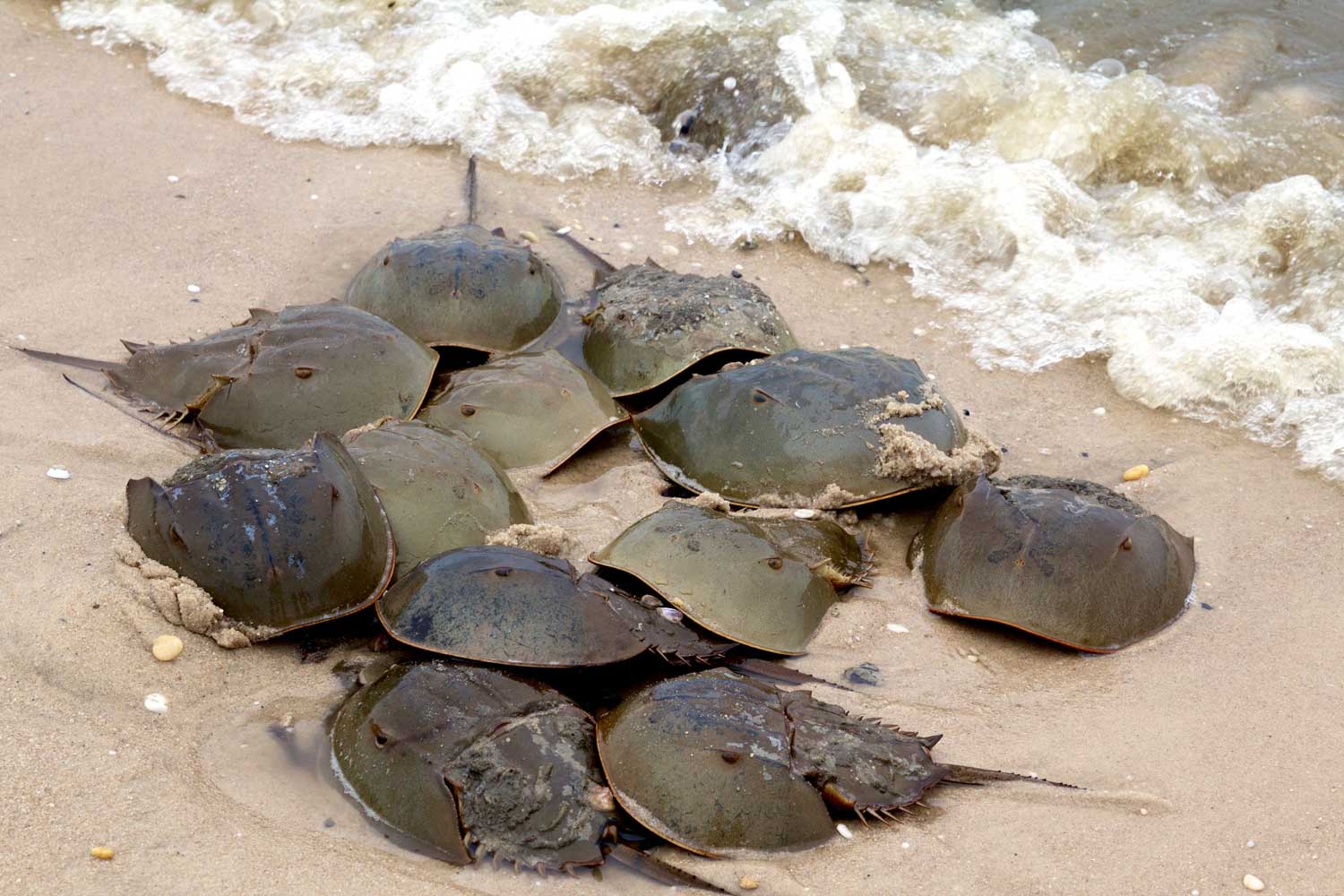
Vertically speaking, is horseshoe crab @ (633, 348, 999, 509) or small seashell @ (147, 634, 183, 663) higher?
horseshoe crab @ (633, 348, 999, 509)

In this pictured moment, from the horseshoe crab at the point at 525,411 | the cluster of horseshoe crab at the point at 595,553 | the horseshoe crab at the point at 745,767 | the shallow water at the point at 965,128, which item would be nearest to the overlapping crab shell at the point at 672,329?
the cluster of horseshoe crab at the point at 595,553

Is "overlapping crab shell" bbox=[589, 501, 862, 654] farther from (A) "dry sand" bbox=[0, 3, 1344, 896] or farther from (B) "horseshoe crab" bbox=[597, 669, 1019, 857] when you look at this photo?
(B) "horseshoe crab" bbox=[597, 669, 1019, 857]

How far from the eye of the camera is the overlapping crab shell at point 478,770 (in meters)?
1.98

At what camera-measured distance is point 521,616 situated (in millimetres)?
2244

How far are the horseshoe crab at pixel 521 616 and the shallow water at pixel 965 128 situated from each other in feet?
6.89

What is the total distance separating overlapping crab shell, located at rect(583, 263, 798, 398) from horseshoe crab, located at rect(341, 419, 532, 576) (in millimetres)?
695

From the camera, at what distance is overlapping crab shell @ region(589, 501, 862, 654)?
8.07 feet

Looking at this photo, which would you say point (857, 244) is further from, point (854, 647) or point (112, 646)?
point (112, 646)

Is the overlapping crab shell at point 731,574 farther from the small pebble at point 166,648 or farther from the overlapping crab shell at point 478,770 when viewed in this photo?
the small pebble at point 166,648

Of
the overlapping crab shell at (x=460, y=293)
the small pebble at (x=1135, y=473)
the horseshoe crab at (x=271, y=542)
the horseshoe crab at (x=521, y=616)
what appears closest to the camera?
the horseshoe crab at (x=521, y=616)

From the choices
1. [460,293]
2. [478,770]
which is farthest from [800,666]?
[460,293]

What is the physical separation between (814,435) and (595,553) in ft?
2.19

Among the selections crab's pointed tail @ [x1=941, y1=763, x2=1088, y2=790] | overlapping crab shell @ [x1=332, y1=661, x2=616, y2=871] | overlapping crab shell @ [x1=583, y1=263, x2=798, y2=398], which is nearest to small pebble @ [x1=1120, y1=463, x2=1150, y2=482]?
overlapping crab shell @ [x1=583, y1=263, x2=798, y2=398]

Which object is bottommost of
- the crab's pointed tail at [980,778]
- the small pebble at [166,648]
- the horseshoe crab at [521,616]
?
the crab's pointed tail at [980,778]
